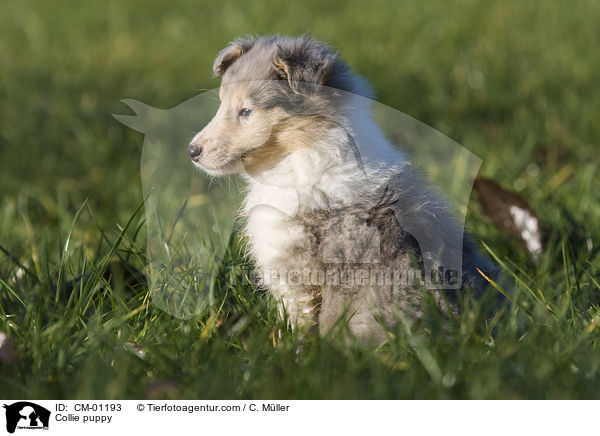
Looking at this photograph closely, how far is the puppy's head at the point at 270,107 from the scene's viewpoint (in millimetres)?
2836

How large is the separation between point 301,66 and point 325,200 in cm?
56

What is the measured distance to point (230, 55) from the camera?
302 cm

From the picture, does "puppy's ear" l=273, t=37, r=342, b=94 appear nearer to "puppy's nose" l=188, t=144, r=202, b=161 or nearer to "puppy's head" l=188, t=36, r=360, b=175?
"puppy's head" l=188, t=36, r=360, b=175

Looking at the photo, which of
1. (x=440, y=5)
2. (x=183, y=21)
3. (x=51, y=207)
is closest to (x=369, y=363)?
(x=51, y=207)

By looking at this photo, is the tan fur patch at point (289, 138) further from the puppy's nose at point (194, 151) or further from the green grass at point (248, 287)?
the green grass at point (248, 287)

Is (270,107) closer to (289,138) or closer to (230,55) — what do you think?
(289,138)

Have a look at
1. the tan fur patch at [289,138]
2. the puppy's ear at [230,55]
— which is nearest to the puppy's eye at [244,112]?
the tan fur patch at [289,138]

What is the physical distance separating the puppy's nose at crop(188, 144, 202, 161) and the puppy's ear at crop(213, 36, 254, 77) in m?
0.38
